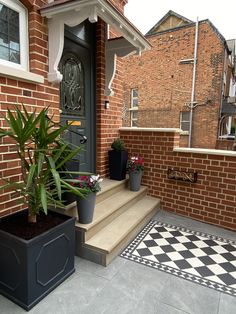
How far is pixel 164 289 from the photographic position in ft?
5.74

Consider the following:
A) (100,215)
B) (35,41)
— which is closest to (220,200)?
(100,215)

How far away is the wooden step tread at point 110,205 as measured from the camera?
85.7 inches

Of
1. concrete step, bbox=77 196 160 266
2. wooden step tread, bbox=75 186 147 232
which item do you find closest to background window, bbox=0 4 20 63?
wooden step tread, bbox=75 186 147 232

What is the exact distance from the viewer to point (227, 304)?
1.61m

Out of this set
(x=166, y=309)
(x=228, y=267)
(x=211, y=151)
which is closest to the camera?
(x=166, y=309)

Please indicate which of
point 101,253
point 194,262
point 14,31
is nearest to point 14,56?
point 14,31

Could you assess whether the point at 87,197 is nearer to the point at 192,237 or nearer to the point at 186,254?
the point at 186,254

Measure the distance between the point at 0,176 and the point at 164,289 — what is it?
169 cm

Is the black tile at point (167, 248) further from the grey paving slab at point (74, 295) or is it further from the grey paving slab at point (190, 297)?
the grey paving slab at point (74, 295)

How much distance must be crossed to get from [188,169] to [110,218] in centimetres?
140

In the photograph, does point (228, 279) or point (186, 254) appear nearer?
point (228, 279)

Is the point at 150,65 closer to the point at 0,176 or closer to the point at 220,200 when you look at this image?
the point at 220,200

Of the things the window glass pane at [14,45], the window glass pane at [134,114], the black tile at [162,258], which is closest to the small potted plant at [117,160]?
the black tile at [162,258]

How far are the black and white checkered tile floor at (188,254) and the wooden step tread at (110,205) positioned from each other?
1.44ft
